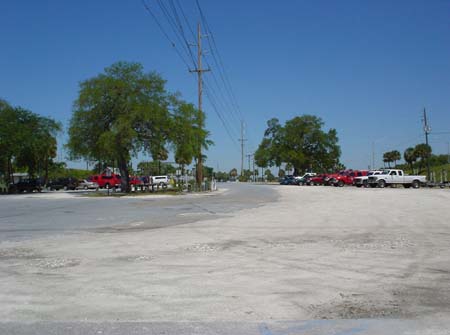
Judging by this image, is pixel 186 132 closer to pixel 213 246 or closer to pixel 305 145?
pixel 213 246

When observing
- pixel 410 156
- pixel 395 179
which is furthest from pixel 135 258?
pixel 410 156

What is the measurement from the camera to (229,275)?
788cm

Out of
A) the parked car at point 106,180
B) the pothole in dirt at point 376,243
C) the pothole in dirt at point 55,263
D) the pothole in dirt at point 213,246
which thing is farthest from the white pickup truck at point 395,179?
the pothole in dirt at point 55,263

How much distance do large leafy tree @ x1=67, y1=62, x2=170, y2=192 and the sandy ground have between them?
29.6m

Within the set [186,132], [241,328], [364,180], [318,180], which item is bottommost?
[241,328]

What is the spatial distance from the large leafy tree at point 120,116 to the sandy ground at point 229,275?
97.0ft

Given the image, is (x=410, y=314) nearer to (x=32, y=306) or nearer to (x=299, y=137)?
(x=32, y=306)

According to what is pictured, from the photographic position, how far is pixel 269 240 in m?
11.9

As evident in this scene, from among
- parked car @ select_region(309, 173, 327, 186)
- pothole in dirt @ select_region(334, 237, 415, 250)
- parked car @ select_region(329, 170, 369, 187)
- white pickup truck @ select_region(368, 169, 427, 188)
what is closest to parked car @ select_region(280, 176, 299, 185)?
parked car @ select_region(309, 173, 327, 186)

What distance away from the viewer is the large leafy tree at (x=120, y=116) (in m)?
42.3

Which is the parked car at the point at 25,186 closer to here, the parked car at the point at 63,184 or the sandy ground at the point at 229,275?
the parked car at the point at 63,184

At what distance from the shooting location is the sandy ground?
19.6ft

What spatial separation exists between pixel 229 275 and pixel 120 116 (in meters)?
36.6

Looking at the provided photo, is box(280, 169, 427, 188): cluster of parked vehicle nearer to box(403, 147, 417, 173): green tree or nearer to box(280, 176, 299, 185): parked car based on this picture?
box(280, 176, 299, 185): parked car
